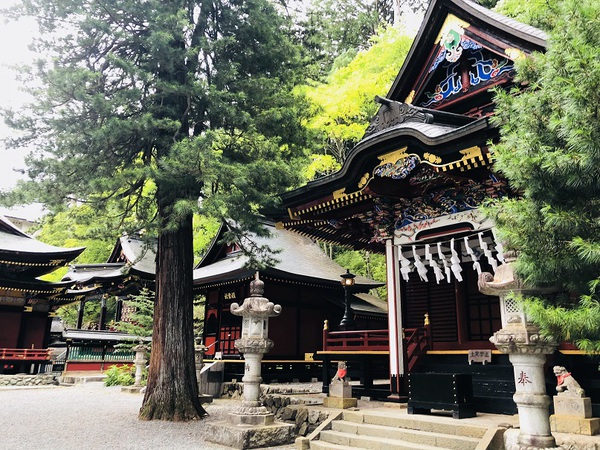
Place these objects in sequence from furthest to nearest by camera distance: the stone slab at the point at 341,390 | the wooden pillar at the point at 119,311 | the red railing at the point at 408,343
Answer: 1. the wooden pillar at the point at 119,311
2. the red railing at the point at 408,343
3. the stone slab at the point at 341,390

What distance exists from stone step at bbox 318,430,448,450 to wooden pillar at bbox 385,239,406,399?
6.50 feet

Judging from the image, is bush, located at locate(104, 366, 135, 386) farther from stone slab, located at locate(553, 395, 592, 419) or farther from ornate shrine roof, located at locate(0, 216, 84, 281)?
stone slab, located at locate(553, 395, 592, 419)

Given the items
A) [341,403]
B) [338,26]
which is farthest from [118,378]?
[338,26]

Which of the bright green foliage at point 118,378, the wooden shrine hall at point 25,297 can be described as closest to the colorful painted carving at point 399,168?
the bright green foliage at point 118,378

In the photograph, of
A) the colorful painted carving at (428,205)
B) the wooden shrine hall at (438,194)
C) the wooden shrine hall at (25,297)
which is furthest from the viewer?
the wooden shrine hall at (25,297)

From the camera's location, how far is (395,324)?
9555 millimetres

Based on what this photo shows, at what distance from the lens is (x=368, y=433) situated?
740 cm

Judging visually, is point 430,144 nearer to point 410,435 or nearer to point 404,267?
point 404,267

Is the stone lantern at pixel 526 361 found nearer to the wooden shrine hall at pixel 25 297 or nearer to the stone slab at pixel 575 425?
the stone slab at pixel 575 425

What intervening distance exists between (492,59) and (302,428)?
822cm

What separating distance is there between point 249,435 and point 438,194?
223 inches

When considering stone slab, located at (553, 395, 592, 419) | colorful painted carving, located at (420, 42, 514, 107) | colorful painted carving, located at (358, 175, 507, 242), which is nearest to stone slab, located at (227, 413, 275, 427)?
colorful painted carving, located at (358, 175, 507, 242)

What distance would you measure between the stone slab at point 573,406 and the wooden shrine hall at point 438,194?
0.96 metres

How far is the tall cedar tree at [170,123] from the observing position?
29.7ft
